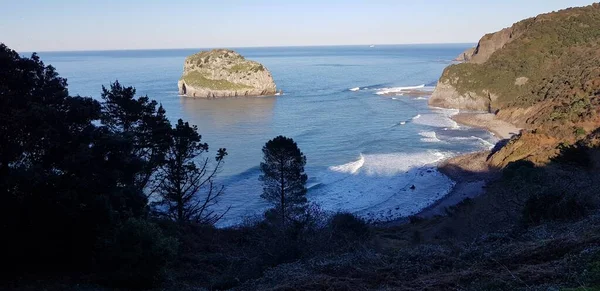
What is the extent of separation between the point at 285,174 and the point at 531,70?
65.0 metres

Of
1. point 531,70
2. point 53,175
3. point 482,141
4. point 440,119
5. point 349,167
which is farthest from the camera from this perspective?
point 531,70

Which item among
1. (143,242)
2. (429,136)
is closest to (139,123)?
(143,242)

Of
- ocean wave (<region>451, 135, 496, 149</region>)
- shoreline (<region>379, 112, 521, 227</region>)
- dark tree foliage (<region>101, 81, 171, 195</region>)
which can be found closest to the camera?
dark tree foliage (<region>101, 81, 171, 195</region>)

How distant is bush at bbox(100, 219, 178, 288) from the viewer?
11914 mm

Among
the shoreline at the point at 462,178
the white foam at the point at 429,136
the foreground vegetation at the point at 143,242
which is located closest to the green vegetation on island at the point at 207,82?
the white foam at the point at 429,136

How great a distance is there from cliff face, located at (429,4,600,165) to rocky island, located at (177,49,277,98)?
39594mm

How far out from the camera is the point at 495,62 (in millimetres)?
82750

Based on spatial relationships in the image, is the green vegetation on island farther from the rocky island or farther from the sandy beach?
the sandy beach

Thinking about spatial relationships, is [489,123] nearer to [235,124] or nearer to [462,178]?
[462,178]

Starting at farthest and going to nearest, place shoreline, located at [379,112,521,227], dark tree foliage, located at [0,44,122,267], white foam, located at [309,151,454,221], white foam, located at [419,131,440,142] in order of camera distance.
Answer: white foam, located at [419,131,440,142], white foam, located at [309,151,454,221], shoreline, located at [379,112,521,227], dark tree foliage, located at [0,44,122,267]

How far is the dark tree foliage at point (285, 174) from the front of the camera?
24.7 metres

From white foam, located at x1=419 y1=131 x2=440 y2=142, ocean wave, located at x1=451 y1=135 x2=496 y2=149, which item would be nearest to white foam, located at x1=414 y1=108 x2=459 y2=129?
white foam, located at x1=419 y1=131 x2=440 y2=142

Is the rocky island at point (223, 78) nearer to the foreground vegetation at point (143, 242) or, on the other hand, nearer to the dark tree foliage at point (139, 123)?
the dark tree foliage at point (139, 123)

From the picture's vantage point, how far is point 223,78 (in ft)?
351
